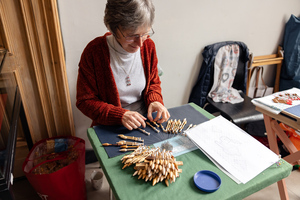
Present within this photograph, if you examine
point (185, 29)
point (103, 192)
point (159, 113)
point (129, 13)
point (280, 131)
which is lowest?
point (103, 192)

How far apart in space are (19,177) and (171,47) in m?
1.80

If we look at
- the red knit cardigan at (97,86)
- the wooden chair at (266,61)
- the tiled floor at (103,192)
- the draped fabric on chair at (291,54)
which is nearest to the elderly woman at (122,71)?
the red knit cardigan at (97,86)

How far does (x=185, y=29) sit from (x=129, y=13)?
112cm

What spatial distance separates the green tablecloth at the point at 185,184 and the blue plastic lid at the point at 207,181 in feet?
0.05

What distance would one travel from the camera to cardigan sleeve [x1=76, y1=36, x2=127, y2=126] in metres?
1.26

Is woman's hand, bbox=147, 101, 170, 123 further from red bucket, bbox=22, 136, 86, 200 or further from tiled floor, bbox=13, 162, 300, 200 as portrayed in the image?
tiled floor, bbox=13, 162, 300, 200

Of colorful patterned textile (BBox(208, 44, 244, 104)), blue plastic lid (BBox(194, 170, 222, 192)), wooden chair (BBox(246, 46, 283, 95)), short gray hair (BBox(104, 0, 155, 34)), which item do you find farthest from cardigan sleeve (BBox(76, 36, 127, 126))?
wooden chair (BBox(246, 46, 283, 95))

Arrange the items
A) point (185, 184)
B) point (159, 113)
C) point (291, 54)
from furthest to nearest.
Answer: point (291, 54) → point (159, 113) → point (185, 184)

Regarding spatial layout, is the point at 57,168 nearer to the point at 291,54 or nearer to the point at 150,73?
the point at 150,73

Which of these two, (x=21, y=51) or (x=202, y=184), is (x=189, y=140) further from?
(x=21, y=51)

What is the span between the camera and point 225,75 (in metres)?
2.33

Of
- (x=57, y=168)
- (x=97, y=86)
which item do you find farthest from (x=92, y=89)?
(x=57, y=168)

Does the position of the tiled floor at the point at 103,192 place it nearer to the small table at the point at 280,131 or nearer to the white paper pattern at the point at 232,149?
the small table at the point at 280,131

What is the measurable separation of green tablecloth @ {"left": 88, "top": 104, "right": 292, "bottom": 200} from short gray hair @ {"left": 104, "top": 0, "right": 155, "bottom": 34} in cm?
65
